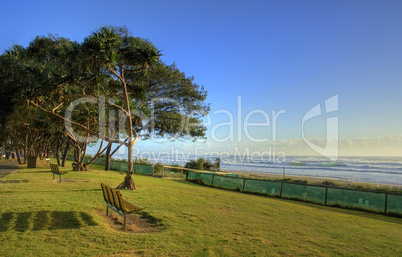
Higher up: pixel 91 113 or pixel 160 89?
pixel 160 89

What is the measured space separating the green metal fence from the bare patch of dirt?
400 inches

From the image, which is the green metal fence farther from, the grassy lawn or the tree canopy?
the tree canopy

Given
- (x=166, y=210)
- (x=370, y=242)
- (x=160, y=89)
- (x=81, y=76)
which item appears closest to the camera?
(x=370, y=242)

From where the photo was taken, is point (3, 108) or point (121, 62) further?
point (3, 108)

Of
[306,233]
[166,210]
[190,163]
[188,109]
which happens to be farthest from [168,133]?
[306,233]

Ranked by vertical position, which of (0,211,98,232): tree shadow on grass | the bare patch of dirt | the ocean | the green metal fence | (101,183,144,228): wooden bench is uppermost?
(101,183,144,228): wooden bench

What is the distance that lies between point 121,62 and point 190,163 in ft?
77.7

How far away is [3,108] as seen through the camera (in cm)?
2014

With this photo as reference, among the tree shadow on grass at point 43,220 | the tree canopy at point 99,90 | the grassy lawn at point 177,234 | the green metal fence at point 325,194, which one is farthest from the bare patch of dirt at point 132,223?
the green metal fence at point 325,194

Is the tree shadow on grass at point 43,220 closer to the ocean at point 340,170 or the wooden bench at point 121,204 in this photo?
the wooden bench at point 121,204

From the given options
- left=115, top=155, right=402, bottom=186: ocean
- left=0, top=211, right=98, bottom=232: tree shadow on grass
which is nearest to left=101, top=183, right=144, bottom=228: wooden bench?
left=0, top=211, right=98, bottom=232: tree shadow on grass

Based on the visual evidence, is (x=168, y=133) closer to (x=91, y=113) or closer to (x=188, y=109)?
(x=188, y=109)

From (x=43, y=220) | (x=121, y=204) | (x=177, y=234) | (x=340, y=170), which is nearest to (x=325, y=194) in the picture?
(x=177, y=234)

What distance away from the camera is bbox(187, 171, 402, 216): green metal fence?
1194 centimetres
